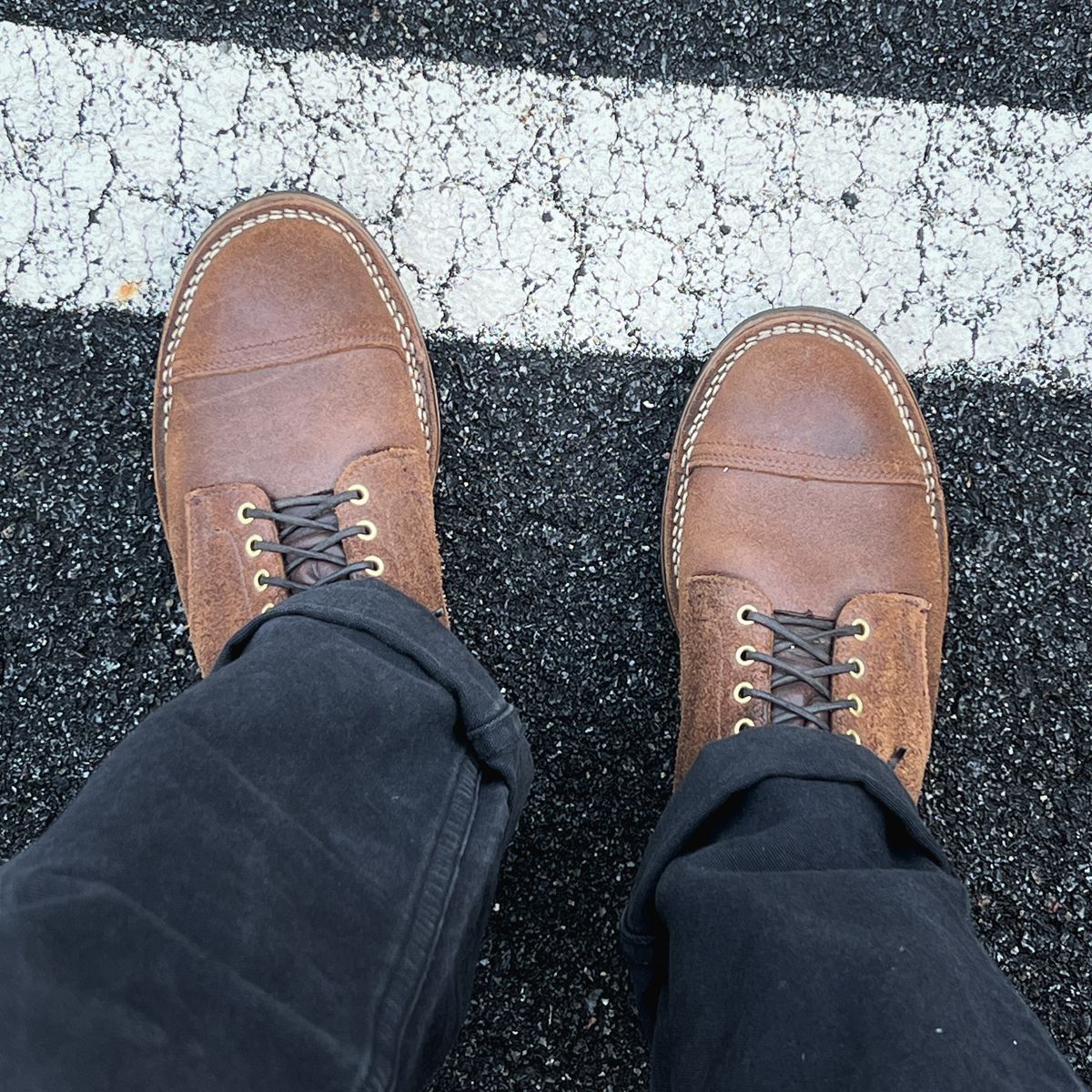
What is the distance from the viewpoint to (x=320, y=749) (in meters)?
0.97

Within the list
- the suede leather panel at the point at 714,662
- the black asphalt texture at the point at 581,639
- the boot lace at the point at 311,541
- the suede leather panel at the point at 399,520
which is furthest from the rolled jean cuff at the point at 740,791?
the boot lace at the point at 311,541

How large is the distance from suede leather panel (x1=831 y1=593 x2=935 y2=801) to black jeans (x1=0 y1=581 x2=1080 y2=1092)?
0.74 ft

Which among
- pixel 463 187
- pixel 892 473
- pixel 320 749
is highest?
pixel 463 187

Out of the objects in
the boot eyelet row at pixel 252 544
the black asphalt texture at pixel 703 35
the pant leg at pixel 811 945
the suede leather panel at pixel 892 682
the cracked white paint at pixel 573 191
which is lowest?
the pant leg at pixel 811 945

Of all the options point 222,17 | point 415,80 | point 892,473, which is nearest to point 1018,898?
point 892,473

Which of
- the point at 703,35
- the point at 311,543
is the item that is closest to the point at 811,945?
the point at 311,543

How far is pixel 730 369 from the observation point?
4.57ft

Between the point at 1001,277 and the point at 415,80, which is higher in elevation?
the point at 415,80

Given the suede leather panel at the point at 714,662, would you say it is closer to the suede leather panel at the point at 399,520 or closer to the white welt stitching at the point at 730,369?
the white welt stitching at the point at 730,369

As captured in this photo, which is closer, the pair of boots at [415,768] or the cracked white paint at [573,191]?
the pair of boots at [415,768]

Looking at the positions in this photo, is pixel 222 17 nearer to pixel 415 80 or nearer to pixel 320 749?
pixel 415 80

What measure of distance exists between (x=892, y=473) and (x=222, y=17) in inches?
49.4

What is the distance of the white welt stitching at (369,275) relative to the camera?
1358 millimetres

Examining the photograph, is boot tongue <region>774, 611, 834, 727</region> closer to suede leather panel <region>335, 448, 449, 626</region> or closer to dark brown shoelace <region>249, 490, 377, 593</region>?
suede leather panel <region>335, 448, 449, 626</region>
